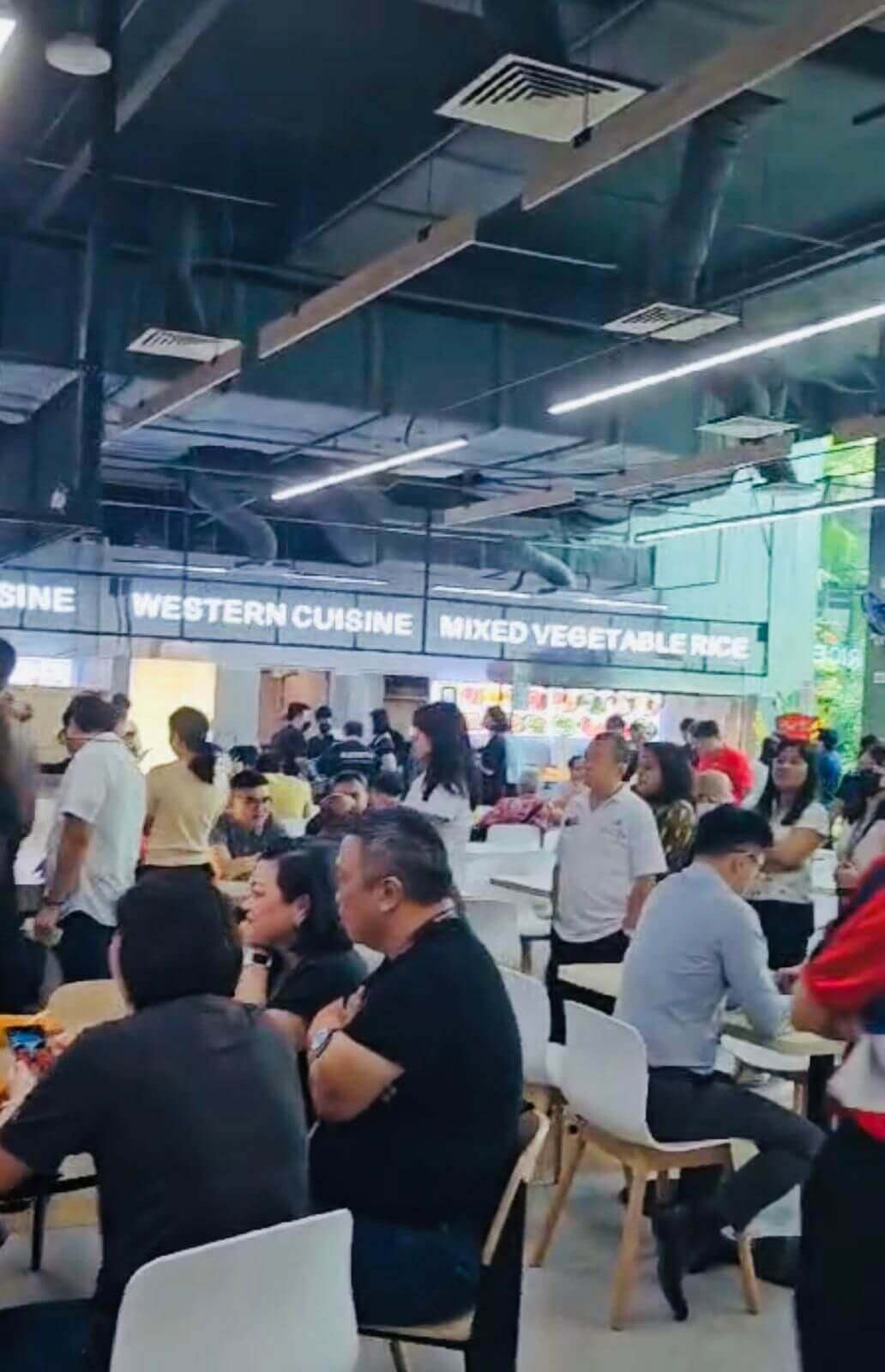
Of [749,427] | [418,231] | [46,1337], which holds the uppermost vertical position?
[418,231]

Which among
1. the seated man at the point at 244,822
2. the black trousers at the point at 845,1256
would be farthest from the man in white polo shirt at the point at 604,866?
the black trousers at the point at 845,1256

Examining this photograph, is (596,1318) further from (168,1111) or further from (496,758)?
(496,758)

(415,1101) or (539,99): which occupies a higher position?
(539,99)

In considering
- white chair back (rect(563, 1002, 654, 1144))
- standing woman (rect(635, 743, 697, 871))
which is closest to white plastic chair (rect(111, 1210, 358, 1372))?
white chair back (rect(563, 1002, 654, 1144))

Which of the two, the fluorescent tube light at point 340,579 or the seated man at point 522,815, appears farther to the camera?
the fluorescent tube light at point 340,579

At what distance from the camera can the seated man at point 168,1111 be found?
1850 mm

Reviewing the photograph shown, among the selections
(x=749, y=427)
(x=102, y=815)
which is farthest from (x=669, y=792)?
(x=749, y=427)

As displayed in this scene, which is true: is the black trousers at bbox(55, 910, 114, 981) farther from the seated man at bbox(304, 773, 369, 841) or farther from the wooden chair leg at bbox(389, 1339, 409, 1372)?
the wooden chair leg at bbox(389, 1339, 409, 1372)

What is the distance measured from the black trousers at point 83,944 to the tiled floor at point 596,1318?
1175mm

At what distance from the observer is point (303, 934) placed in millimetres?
2867

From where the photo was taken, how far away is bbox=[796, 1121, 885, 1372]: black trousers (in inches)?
78.3

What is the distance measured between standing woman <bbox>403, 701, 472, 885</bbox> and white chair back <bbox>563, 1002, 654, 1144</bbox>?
190 centimetres

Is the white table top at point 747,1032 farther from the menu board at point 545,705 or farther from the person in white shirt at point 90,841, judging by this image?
the menu board at point 545,705

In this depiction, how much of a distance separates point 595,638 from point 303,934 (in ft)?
46.2
